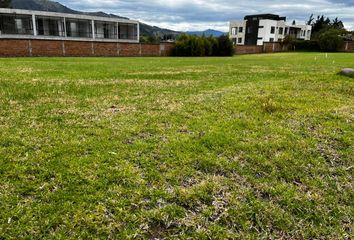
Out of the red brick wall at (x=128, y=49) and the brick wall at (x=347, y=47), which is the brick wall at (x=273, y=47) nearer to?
the brick wall at (x=347, y=47)

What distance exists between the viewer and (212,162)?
3312 millimetres

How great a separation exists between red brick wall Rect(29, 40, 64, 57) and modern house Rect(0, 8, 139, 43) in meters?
8.41

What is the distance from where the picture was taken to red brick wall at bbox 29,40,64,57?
21.8 meters

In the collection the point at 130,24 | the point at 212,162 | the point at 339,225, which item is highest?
the point at 130,24

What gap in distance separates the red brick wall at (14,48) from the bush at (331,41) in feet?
123

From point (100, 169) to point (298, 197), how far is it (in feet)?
6.42

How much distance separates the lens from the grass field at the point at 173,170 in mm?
2391

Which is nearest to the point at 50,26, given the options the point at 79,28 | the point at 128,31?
the point at 79,28

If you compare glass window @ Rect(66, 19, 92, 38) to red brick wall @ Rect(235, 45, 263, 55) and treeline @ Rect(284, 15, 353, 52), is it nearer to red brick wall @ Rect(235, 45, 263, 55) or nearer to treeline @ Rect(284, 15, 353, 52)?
red brick wall @ Rect(235, 45, 263, 55)

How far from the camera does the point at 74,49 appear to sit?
23.9 m

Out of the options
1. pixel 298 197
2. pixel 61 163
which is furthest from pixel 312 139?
pixel 61 163

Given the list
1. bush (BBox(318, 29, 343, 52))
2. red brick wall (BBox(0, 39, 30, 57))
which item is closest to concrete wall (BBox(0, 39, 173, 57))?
red brick wall (BBox(0, 39, 30, 57))

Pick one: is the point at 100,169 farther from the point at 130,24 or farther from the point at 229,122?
the point at 130,24

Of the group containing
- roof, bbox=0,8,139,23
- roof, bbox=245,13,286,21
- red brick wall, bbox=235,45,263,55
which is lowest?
red brick wall, bbox=235,45,263,55
